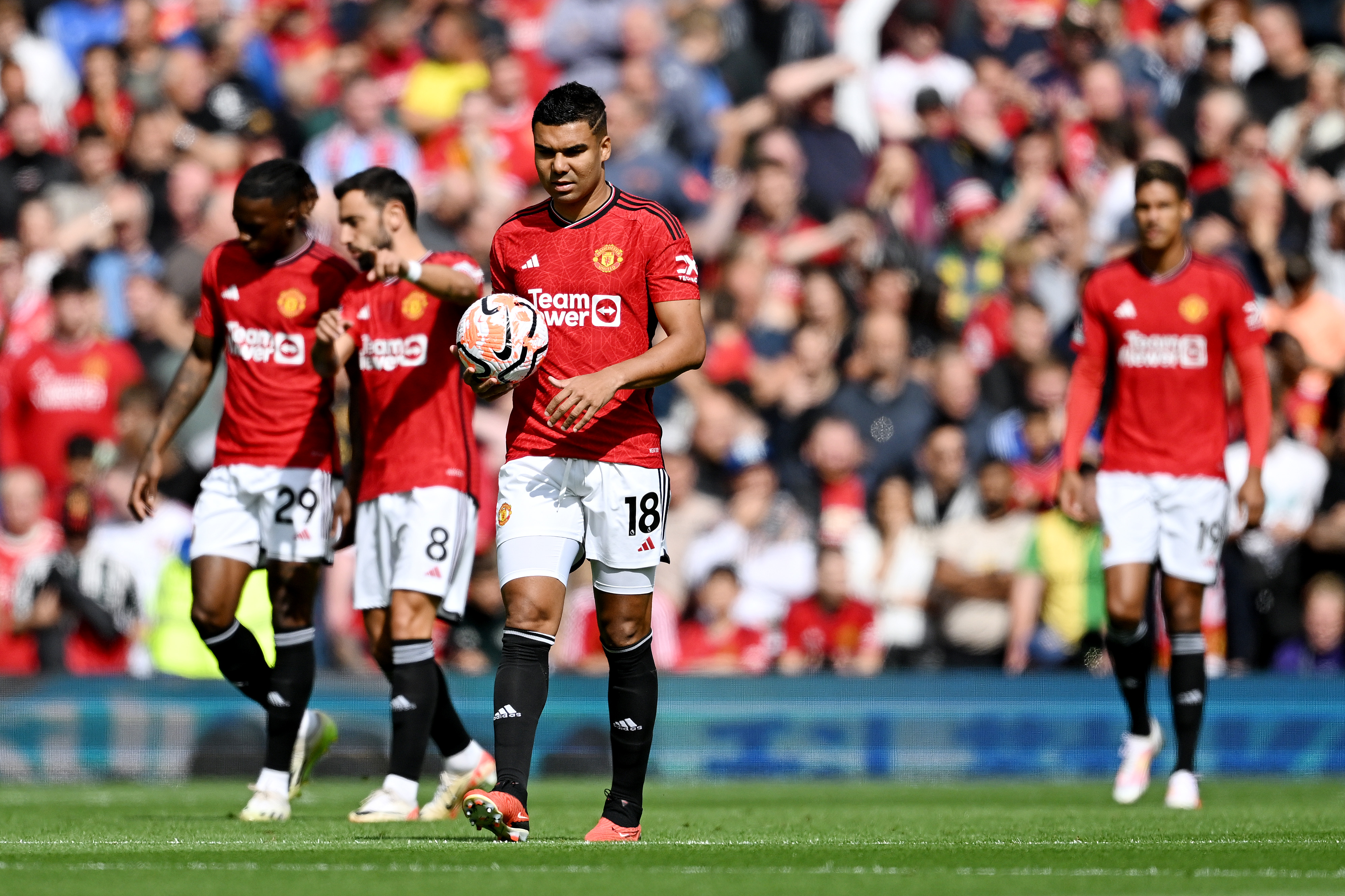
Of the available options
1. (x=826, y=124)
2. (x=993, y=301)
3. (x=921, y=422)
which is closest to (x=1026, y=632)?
(x=921, y=422)

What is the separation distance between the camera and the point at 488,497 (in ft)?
48.0

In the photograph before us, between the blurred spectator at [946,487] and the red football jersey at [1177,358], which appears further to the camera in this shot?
the blurred spectator at [946,487]

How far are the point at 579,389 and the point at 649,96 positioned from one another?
35.6ft

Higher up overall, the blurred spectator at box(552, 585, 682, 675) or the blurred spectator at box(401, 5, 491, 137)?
the blurred spectator at box(401, 5, 491, 137)

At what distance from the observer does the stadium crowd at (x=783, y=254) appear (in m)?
13.9

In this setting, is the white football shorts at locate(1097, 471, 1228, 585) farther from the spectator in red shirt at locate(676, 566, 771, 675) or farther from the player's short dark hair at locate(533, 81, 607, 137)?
the player's short dark hair at locate(533, 81, 607, 137)

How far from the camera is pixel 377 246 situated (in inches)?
358

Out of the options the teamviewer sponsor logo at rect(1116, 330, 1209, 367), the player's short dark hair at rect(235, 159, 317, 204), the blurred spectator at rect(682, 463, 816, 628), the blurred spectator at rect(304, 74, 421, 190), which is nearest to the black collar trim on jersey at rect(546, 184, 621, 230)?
the player's short dark hair at rect(235, 159, 317, 204)

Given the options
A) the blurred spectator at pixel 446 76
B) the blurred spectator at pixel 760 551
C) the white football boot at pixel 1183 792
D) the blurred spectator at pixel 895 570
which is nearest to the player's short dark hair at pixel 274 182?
the white football boot at pixel 1183 792

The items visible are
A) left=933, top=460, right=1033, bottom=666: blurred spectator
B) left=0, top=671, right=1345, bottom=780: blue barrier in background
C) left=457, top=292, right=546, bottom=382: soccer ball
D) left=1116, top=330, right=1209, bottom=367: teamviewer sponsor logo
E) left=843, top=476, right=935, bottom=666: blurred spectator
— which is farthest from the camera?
left=843, top=476, right=935, bottom=666: blurred spectator

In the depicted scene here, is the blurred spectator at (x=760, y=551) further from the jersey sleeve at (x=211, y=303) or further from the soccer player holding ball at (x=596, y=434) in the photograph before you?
the soccer player holding ball at (x=596, y=434)

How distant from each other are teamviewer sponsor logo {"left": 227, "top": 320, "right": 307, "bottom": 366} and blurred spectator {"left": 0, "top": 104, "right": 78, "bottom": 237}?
9.03 m

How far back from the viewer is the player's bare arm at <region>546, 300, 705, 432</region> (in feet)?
22.3

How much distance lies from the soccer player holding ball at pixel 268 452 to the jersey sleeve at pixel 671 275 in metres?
2.62
